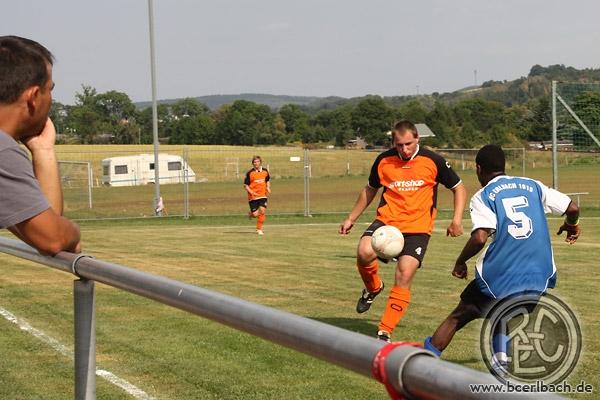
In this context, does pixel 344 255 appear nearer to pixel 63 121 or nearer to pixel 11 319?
pixel 11 319

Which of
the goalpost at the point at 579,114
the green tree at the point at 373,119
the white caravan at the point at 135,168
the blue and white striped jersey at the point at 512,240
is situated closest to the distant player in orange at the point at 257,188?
the goalpost at the point at 579,114

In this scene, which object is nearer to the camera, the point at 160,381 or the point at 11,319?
the point at 160,381

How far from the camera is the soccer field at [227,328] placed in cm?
659

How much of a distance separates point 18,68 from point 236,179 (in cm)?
5231

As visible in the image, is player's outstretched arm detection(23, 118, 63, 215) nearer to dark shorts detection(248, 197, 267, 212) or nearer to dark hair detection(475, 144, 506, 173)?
dark hair detection(475, 144, 506, 173)

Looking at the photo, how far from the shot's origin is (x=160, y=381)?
6.66 metres

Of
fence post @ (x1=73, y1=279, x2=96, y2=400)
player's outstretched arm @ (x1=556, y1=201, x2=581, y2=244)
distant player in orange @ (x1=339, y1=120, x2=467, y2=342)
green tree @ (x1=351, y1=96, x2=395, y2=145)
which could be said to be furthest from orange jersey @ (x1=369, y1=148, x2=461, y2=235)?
green tree @ (x1=351, y1=96, x2=395, y2=145)

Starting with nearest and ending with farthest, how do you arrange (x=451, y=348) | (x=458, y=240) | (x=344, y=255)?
(x=451, y=348)
(x=344, y=255)
(x=458, y=240)

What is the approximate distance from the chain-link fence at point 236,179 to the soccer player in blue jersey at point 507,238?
86.2 ft

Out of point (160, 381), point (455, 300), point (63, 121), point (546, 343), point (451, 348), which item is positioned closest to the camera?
point (546, 343)

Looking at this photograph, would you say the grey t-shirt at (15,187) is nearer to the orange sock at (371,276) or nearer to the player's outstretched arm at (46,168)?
the player's outstretched arm at (46,168)

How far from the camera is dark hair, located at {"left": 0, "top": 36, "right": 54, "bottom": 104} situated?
3.17m

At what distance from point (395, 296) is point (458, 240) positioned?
1364 centimetres

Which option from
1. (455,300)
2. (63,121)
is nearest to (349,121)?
(63,121)
